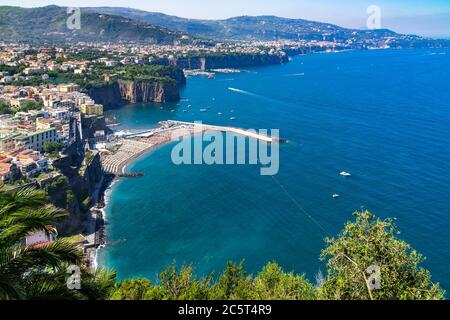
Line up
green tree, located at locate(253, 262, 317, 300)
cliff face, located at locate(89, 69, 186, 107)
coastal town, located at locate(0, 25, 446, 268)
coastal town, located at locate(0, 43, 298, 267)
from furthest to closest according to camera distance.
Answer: cliff face, located at locate(89, 69, 186, 107)
coastal town, located at locate(0, 25, 446, 268)
coastal town, located at locate(0, 43, 298, 267)
green tree, located at locate(253, 262, 317, 300)

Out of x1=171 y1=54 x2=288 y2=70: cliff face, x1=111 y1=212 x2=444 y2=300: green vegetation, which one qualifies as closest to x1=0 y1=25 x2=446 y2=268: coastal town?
x1=111 y1=212 x2=444 y2=300: green vegetation

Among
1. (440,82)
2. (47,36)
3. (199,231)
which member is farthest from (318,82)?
(47,36)

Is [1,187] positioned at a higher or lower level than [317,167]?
higher

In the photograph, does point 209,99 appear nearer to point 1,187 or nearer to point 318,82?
point 318,82

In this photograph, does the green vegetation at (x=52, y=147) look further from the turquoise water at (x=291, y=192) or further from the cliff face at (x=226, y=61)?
the cliff face at (x=226, y=61)

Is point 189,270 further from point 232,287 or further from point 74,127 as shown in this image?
point 74,127

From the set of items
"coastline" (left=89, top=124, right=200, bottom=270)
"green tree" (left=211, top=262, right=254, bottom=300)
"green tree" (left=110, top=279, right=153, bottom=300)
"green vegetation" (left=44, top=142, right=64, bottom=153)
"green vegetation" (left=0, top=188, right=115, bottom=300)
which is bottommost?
"coastline" (left=89, top=124, right=200, bottom=270)

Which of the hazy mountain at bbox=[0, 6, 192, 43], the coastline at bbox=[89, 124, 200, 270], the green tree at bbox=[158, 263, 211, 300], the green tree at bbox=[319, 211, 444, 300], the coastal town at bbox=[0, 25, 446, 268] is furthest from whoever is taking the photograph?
the hazy mountain at bbox=[0, 6, 192, 43]

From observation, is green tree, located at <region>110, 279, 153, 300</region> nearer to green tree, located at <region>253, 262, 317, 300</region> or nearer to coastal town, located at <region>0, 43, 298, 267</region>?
coastal town, located at <region>0, 43, 298, 267</region>
